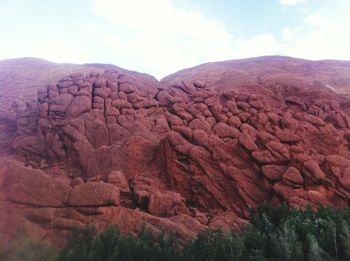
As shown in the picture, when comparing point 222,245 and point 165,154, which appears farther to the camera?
point 165,154

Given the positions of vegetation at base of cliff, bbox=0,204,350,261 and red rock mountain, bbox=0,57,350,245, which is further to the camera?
red rock mountain, bbox=0,57,350,245

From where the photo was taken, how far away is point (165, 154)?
671 inches

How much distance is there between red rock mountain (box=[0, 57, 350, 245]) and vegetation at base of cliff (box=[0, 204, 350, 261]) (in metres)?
1.33

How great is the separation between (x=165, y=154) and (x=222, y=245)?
703 cm

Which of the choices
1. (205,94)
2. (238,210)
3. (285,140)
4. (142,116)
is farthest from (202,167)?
(205,94)

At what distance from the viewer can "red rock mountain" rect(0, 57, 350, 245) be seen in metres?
13.3

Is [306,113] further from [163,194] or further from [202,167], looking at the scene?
[163,194]

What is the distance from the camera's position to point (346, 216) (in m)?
12.9

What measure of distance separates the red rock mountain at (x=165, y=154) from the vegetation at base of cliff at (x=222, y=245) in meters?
1.33

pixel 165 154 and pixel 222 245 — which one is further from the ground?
pixel 165 154

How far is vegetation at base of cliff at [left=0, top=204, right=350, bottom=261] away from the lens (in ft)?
33.7

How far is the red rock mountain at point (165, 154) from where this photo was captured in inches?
524

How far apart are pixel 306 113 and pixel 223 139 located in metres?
5.34

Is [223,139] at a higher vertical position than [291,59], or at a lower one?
lower
